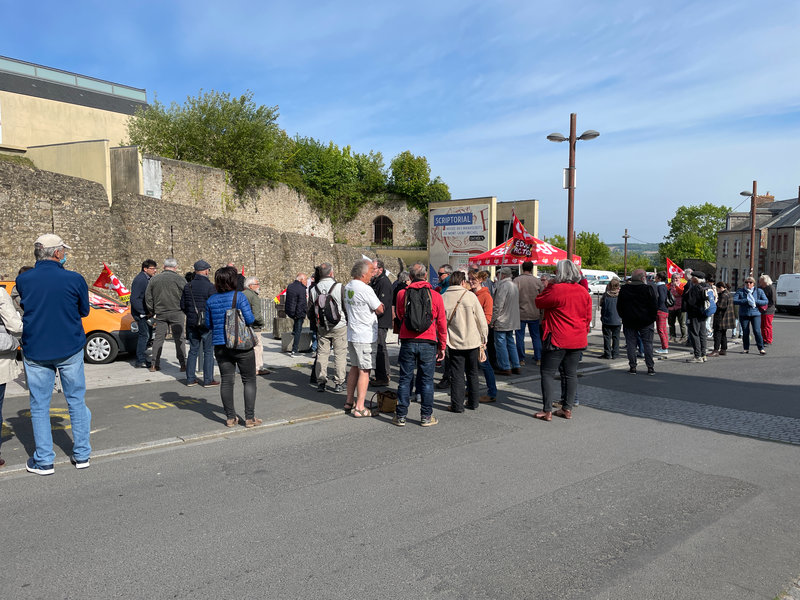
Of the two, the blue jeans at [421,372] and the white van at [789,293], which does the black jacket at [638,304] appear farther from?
the white van at [789,293]

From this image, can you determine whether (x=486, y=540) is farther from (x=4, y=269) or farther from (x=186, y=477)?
(x=4, y=269)

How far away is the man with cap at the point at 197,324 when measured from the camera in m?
8.69

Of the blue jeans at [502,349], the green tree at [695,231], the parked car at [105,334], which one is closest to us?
the blue jeans at [502,349]

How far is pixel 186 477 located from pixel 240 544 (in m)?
1.48

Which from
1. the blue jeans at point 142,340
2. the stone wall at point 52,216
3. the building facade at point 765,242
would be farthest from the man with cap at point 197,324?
the building facade at point 765,242

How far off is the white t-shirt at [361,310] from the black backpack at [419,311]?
21.3 inches

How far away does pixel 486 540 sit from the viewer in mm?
3836

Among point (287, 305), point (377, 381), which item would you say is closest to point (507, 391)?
point (377, 381)

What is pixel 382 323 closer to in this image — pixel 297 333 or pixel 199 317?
pixel 199 317

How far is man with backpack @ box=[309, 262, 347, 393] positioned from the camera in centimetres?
795

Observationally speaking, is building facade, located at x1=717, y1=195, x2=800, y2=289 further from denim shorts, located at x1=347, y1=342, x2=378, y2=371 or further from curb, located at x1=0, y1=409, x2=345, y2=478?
curb, located at x1=0, y1=409, x2=345, y2=478

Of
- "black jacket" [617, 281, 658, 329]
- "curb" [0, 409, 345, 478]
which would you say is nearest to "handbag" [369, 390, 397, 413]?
"curb" [0, 409, 345, 478]

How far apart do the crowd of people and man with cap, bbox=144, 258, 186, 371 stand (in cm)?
2

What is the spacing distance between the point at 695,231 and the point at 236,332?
329 ft
